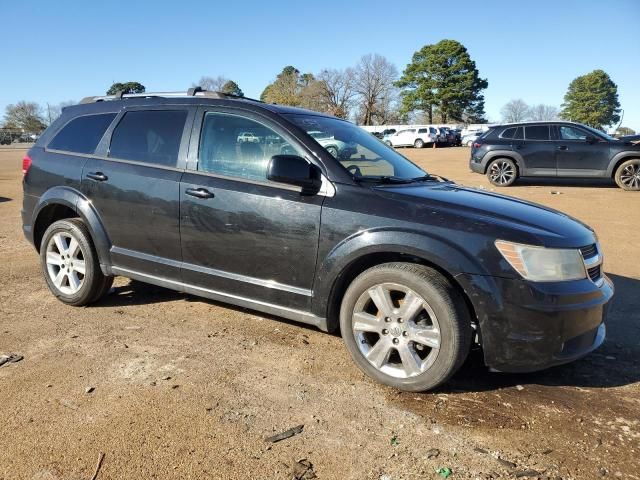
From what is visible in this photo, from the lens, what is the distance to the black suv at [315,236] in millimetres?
3008

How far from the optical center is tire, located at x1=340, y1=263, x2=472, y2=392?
3037 mm

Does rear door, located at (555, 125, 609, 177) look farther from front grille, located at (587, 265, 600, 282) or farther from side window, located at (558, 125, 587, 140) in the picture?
front grille, located at (587, 265, 600, 282)

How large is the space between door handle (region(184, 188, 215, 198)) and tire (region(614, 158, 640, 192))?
1246 centimetres

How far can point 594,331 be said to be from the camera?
10.5 ft

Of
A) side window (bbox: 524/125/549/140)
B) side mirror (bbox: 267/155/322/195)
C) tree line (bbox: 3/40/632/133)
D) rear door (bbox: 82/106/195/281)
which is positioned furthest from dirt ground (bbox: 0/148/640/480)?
tree line (bbox: 3/40/632/133)

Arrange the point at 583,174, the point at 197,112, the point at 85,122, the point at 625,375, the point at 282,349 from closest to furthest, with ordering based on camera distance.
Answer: the point at 625,375 → the point at 282,349 → the point at 197,112 → the point at 85,122 → the point at 583,174

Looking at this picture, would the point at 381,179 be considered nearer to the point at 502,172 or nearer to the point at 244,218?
the point at 244,218

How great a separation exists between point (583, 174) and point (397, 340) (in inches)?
474

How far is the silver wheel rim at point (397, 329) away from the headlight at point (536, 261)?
21.8 inches

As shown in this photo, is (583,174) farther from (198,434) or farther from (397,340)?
(198,434)

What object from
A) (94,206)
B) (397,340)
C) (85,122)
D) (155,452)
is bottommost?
(155,452)

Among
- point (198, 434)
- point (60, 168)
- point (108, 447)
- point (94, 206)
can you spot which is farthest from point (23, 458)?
point (60, 168)

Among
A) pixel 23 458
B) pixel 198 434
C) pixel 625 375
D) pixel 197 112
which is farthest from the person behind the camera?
pixel 197 112

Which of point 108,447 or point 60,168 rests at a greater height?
point 60,168
